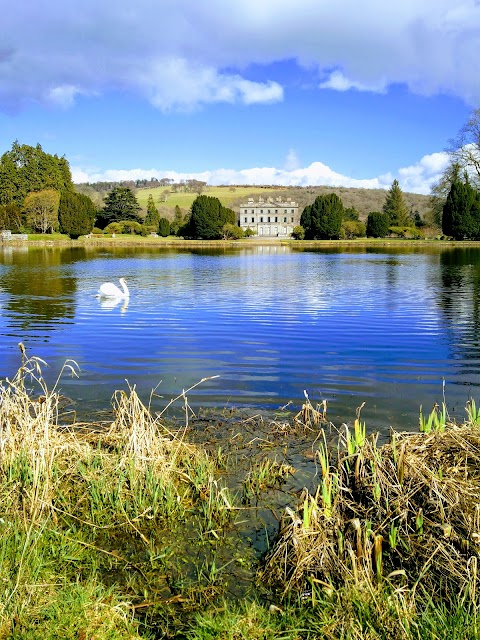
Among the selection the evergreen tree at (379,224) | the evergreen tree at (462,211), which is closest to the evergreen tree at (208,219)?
the evergreen tree at (379,224)

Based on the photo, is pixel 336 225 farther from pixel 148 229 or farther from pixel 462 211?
pixel 148 229

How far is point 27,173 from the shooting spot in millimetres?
86375

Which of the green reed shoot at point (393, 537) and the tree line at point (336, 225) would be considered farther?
the tree line at point (336, 225)

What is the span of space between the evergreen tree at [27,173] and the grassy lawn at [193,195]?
4863cm

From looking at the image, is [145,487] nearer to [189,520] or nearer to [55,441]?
[189,520]

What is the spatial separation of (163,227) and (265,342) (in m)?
84.1

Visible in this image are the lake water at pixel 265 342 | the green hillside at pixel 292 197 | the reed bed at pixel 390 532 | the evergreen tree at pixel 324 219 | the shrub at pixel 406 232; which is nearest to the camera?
the reed bed at pixel 390 532

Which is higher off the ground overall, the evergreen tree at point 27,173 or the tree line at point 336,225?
the evergreen tree at point 27,173

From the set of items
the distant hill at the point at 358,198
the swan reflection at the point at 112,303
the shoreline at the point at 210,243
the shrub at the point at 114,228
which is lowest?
the swan reflection at the point at 112,303

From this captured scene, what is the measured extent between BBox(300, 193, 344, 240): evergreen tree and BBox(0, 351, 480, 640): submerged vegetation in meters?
84.3

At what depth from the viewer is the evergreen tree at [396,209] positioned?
96375 mm

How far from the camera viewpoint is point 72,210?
255 ft

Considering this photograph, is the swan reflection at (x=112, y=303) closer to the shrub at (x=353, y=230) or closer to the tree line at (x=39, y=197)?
the tree line at (x=39, y=197)

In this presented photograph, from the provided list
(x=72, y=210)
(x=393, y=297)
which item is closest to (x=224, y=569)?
(x=393, y=297)
